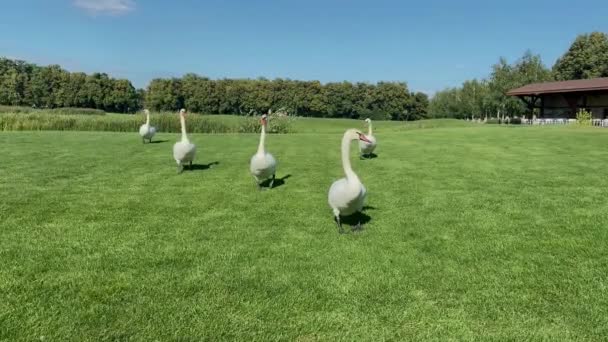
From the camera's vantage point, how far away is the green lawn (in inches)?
202

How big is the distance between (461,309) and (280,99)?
106 meters

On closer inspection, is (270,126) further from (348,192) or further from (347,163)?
(348,192)

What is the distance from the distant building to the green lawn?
36799 millimetres

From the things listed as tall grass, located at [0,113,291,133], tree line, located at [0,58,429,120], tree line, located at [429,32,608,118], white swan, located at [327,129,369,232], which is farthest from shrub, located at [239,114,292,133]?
tree line, located at [0,58,429,120]

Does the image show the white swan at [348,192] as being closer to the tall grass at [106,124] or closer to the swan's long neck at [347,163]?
the swan's long neck at [347,163]

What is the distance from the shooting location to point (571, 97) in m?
48.6

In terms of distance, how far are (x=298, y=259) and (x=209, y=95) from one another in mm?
103776

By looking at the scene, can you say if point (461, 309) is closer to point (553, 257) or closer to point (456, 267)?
point (456, 267)

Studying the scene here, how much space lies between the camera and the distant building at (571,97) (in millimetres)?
44906

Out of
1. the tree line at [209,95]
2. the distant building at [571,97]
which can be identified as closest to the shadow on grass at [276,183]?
the distant building at [571,97]

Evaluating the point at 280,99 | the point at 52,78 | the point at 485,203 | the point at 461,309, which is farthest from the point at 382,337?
the point at 52,78

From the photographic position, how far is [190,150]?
45.7 feet

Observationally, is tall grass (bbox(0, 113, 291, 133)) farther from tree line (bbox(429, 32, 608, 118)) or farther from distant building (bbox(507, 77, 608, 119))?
tree line (bbox(429, 32, 608, 118))

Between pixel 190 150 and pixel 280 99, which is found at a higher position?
pixel 280 99
